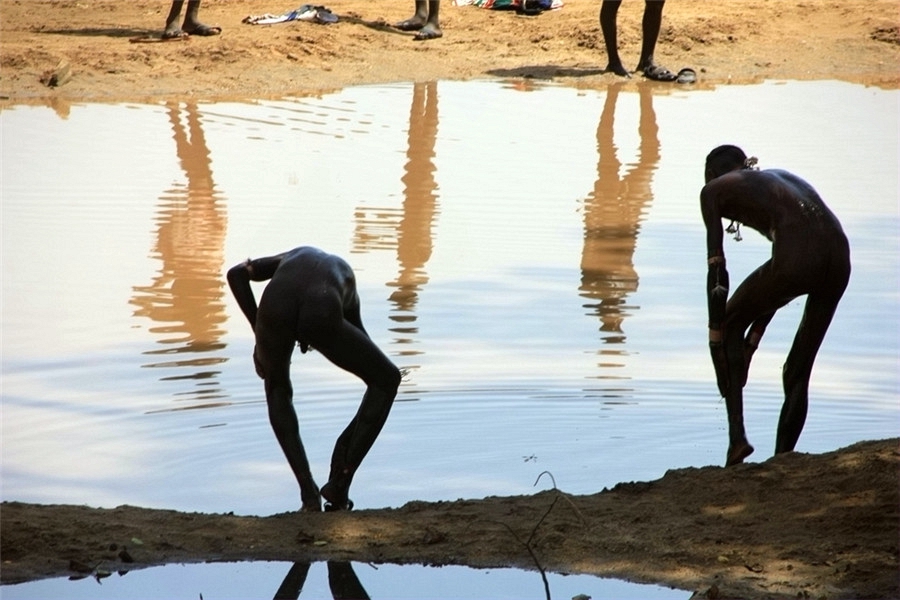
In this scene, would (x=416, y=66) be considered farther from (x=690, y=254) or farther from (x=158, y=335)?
(x=158, y=335)

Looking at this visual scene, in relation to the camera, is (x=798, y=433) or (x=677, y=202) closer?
(x=798, y=433)

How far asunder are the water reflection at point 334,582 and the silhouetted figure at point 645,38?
13.1 metres

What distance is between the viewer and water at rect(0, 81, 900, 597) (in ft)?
21.6

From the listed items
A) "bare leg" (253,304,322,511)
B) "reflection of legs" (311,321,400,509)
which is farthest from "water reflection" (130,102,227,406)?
"reflection of legs" (311,321,400,509)

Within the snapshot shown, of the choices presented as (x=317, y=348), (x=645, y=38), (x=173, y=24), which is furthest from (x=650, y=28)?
(x=317, y=348)

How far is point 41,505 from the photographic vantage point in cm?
560

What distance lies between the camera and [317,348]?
19.0 ft

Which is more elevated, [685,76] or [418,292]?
[418,292]

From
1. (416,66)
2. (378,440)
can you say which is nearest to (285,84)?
(416,66)

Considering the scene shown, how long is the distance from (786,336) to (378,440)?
2828 millimetres

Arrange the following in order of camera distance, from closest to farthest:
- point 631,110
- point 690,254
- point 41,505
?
point 41,505, point 690,254, point 631,110

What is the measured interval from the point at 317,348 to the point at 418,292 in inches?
133

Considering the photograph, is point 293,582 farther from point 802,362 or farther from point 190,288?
point 190,288

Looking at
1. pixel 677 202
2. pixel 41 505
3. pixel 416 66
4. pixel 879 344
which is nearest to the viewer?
pixel 41 505
